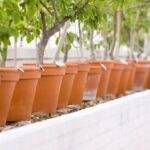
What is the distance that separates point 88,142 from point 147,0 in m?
3.03

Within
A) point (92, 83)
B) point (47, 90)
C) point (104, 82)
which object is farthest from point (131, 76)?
point (47, 90)

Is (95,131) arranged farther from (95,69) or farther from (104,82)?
(104,82)

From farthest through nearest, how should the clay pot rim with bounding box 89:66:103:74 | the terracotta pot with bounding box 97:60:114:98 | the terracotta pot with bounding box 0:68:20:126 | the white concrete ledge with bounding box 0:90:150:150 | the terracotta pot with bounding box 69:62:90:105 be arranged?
the terracotta pot with bounding box 97:60:114:98, the clay pot rim with bounding box 89:66:103:74, the terracotta pot with bounding box 69:62:90:105, the terracotta pot with bounding box 0:68:20:126, the white concrete ledge with bounding box 0:90:150:150

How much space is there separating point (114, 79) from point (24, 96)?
222cm

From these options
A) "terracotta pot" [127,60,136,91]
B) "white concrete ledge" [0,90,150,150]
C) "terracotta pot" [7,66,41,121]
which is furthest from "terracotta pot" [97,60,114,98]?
"terracotta pot" [7,66,41,121]

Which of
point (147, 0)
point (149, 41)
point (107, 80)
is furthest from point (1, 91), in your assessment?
point (149, 41)

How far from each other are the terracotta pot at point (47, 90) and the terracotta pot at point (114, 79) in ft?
5.57

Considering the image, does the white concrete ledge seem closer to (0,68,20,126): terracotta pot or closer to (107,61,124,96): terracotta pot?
(0,68,20,126): terracotta pot

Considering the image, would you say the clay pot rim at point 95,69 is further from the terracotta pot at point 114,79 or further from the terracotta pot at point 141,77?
the terracotta pot at point 141,77

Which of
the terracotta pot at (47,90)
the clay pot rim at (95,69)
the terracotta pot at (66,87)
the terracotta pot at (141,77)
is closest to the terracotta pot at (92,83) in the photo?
the clay pot rim at (95,69)

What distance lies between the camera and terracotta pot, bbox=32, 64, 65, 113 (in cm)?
415

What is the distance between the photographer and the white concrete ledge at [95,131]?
286 cm

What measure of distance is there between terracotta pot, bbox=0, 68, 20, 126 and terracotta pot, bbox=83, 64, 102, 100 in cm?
175

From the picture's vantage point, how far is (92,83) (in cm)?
524
